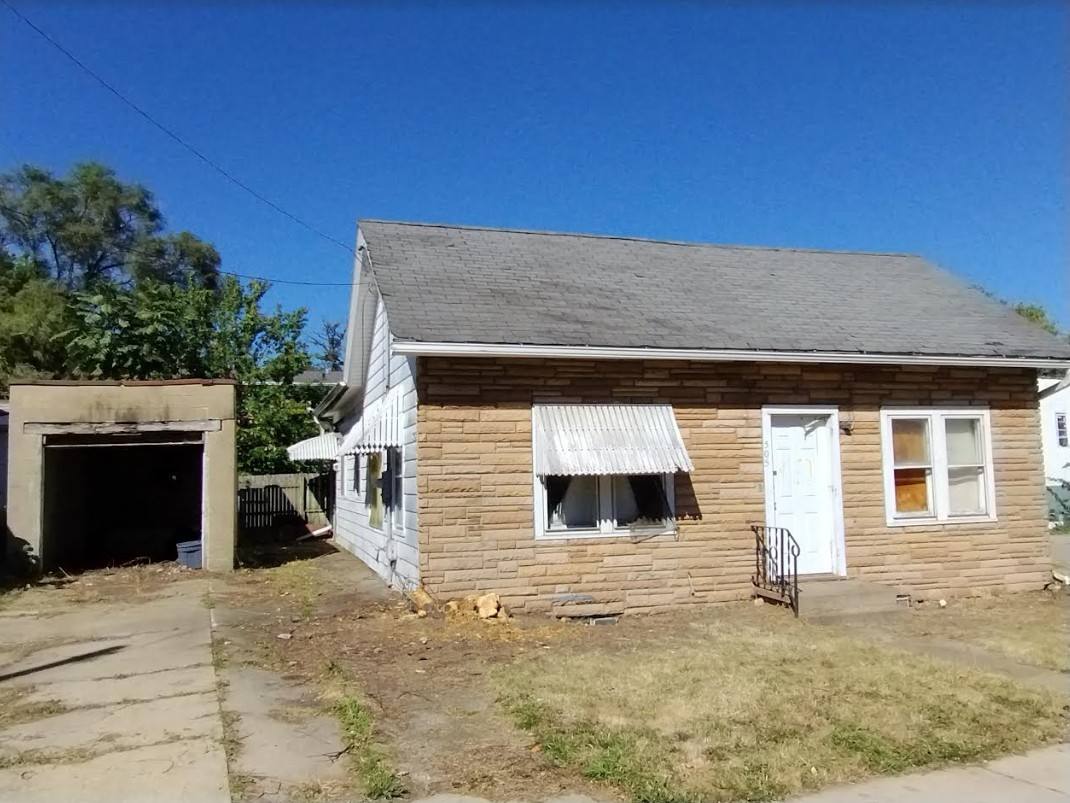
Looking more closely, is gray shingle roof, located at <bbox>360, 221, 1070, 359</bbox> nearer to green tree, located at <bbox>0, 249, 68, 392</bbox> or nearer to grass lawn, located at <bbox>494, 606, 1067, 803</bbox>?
grass lawn, located at <bbox>494, 606, 1067, 803</bbox>

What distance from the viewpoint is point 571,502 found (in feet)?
33.0

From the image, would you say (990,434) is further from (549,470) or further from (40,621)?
(40,621)

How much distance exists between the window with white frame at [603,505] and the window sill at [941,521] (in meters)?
3.22

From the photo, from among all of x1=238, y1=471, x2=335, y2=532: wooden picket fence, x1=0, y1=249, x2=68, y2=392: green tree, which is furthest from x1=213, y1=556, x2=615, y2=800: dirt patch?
x1=0, y1=249, x2=68, y2=392: green tree

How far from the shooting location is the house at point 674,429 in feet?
31.3

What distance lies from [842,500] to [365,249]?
736 centimetres

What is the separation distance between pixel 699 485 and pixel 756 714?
15.2 ft

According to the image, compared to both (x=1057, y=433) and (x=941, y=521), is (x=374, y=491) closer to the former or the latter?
(x=941, y=521)

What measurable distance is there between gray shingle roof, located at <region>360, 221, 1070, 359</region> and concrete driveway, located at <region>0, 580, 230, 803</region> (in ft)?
13.1

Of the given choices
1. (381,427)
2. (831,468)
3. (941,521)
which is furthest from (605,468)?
(941,521)

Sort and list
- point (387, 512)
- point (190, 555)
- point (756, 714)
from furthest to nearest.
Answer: point (190, 555) → point (387, 512) → point (756, 714)

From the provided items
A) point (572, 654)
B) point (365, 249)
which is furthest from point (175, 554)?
point (572, 654)

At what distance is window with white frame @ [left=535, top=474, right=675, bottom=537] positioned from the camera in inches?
388

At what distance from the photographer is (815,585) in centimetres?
1005
